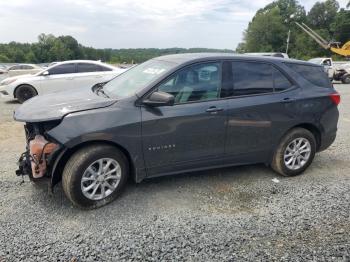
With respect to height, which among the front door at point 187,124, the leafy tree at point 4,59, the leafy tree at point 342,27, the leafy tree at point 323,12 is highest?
the leafy tree at point 323,12

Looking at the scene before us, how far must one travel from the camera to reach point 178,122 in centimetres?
376

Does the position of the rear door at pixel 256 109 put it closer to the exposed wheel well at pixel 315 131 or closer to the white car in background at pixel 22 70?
the exposed wheel well at pixel 315 131

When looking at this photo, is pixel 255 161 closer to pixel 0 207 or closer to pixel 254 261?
pixel 254 261

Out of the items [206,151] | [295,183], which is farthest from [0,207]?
[295,183]

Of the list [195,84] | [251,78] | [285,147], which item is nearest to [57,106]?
[195,84]

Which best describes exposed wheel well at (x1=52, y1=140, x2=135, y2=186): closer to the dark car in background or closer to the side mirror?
the dark car in background

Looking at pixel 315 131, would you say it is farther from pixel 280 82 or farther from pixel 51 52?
pixel 51 52

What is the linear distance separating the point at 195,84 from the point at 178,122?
21.4 inches

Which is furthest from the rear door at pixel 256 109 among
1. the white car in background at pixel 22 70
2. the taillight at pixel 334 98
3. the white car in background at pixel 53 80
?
the white car in background at pixel 22 70

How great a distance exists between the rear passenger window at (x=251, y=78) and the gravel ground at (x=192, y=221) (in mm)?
1235

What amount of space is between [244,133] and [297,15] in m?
91.5

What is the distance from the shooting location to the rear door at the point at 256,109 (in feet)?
13.6

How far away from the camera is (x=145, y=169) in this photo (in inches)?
150

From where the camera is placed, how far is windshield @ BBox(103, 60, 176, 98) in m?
3.88
